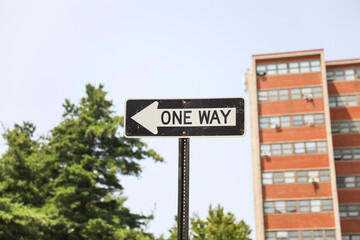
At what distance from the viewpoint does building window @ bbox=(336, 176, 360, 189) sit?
5109cm

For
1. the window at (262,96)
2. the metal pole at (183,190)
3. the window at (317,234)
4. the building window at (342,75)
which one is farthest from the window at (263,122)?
the metal pole at (183,190)

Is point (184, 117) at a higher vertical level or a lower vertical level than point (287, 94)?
lower

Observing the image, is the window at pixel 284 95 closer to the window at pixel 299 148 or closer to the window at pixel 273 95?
the window at pixel 273 95

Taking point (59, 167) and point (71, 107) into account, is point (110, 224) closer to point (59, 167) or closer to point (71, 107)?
point (59, 167)

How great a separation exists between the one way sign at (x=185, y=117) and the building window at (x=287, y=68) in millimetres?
51233

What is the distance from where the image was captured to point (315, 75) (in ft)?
173

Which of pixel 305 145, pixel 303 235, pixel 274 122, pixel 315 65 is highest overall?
pixel 315 65

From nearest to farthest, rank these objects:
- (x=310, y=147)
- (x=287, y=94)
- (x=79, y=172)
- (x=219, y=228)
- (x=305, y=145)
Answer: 1. (x=79, y=172)
2. (x=219, y=228)
3. (x=310, y=147)
4. (x=305, y=145)
5. (x=287, y=94)

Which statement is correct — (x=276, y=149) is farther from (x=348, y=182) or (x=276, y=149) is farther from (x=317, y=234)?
(x=317, y=234)

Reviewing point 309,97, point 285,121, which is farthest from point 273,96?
point 309,97

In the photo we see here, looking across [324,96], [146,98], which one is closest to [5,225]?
[146,98]

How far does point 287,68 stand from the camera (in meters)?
53.7

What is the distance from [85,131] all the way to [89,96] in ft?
9.55

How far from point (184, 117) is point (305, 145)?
49678mm
